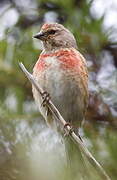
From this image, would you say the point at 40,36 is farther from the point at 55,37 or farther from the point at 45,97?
the point at 45,97

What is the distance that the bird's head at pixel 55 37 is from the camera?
3633 millimetres

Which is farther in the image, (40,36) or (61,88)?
(40,36)

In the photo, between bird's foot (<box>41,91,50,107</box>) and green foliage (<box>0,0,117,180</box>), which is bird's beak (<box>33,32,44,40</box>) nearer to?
green foliage (<box>0,0,117,180</box>)

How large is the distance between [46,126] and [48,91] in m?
0.34

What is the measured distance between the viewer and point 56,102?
3.30 meters

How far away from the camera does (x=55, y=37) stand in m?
3.72

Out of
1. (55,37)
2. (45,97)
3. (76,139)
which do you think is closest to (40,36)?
(55,37)

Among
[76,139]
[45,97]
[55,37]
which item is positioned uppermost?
[55,37]

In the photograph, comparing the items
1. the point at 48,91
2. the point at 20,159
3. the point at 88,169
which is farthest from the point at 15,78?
the point at 88,169

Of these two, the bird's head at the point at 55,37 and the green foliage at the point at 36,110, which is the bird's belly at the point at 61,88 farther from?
the bird's head at the point at 55,37

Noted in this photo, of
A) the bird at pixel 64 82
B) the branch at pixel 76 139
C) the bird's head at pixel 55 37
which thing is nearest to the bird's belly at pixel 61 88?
the bird at pixel 64 82

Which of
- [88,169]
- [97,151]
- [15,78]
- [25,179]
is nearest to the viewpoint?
[25,179]

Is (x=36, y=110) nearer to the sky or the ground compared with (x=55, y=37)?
nearer to the ground

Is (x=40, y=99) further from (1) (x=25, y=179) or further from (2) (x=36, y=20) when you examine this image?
(2) (x=36, y=20)
